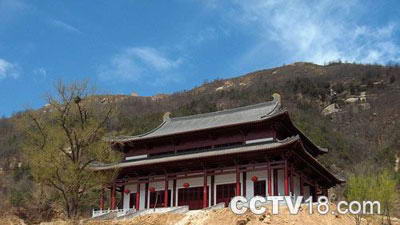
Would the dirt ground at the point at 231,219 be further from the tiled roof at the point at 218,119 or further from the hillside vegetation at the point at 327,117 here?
the hillside vegetation at the point at 327,117

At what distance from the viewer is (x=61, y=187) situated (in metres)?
29.9

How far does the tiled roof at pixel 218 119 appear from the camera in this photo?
3597 cm

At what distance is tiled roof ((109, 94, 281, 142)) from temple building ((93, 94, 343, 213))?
76 millimetres

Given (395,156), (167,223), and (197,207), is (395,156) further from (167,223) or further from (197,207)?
(167,223)

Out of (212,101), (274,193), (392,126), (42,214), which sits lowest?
(42,214)

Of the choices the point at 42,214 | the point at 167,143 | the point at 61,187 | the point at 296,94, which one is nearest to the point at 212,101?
the point at 296,94

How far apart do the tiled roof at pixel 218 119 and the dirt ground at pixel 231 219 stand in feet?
25.0

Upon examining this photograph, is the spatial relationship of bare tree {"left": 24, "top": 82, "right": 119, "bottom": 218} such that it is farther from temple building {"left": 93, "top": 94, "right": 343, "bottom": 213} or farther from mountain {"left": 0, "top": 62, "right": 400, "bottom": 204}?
mountain {"left": 0, "top": 62, "right": 400, "bottom": 204}

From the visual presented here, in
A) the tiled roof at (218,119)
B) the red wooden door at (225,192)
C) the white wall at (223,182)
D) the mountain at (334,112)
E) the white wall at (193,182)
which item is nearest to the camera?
the white wall at (223,182)

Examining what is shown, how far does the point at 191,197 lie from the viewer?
116 ft

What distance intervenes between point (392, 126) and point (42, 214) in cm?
6515

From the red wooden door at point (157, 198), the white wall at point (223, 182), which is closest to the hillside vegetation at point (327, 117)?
the white wall at point (223, 182)

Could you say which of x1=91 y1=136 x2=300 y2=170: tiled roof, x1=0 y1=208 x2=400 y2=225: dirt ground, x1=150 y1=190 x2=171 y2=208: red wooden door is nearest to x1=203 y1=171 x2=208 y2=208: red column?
x1=91 y1=136 x2=300 y2=170: tiled roof

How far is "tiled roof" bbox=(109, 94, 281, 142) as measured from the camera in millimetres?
35969
